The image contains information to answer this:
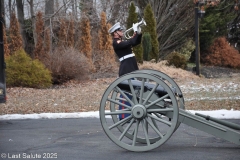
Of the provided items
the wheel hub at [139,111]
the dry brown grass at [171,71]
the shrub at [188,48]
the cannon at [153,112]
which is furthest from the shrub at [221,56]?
the wheel hub at [139,111]

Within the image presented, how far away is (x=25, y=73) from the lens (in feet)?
54.9

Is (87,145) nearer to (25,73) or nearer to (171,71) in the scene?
(25,73)


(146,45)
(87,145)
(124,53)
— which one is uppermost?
(124,53)

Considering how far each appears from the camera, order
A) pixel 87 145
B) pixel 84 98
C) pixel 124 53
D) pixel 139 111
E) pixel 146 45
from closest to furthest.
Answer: pixel 139 111
pixel 87 145
pixel 124 53
pixel 84 98
pixel 146 45

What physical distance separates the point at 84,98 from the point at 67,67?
15.8 feet

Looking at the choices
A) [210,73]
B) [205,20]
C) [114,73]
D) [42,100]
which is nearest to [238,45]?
[205,20]

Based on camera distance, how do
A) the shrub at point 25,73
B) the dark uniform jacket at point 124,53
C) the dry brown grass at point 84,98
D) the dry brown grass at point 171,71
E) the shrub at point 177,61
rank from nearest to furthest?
the dark uniform jacket at point 124,53
the dry brown grass at point 84,98
the shrub at point 25,73
the dry brown grass at point 171,71
the shrub at point 177,61

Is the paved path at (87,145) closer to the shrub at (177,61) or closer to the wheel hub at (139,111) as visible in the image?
the wheel hub at (139,111)

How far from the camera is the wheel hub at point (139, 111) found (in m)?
6.35

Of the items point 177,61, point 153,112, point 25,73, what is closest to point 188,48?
point 177,61

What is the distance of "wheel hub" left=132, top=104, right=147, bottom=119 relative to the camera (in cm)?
635

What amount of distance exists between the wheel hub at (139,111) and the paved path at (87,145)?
519 mm

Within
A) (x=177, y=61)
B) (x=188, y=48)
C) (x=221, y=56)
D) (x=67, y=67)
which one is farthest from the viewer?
(x=221, y=56)

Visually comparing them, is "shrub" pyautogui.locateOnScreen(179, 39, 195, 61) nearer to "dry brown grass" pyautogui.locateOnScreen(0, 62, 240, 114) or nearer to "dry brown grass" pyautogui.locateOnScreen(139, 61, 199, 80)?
"dry brown grass" pyautogui.locateOnScreen(139, 61, 199, 80)
